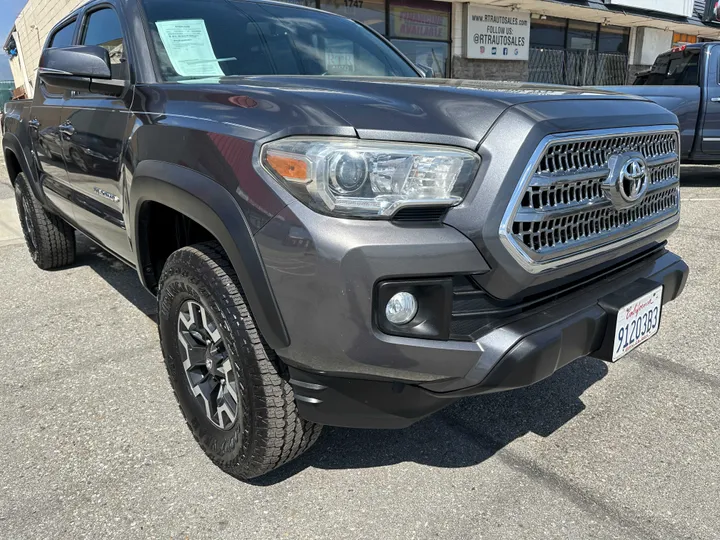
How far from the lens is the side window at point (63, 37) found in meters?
3.78

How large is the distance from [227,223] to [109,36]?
6.07 ft

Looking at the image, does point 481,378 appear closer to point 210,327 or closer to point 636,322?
point 636,322

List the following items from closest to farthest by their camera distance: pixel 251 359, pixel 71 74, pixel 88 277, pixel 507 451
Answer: pixel 251 359
pixel 507 451
pixel 71 74
pixel 88 277

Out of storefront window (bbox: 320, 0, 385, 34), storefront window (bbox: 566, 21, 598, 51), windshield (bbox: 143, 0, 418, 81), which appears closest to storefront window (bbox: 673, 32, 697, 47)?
storefront window (bbox: 566, 21, 598, 51)

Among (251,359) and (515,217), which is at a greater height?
(515,217)

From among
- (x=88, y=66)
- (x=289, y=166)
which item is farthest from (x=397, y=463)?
(x=88, y=66)

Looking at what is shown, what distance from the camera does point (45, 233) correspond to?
4.50 metres

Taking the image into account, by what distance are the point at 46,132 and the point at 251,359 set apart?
2.61 metres

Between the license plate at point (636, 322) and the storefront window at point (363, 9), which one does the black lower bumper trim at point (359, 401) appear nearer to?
the license plate at point (636, 322)

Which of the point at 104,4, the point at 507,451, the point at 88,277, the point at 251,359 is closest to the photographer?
the point at 251,359

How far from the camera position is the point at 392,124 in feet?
5.32

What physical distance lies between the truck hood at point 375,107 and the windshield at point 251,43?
1.96ft

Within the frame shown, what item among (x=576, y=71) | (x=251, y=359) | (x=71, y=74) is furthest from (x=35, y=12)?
(x=251, y=359)

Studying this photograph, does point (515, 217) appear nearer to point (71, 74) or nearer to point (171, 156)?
point (171, 156)
